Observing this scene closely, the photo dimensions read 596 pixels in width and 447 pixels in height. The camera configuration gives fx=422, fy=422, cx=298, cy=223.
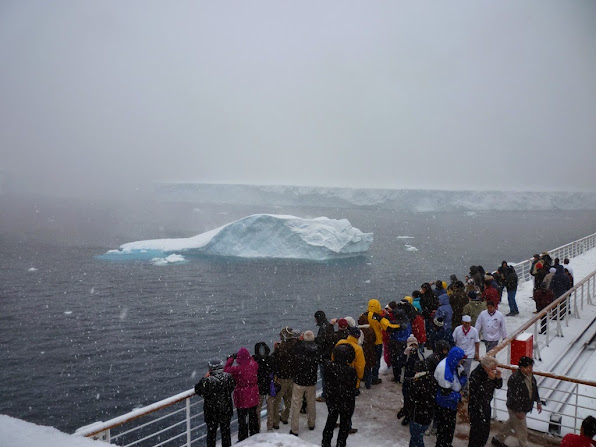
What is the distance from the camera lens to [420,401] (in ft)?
14.9

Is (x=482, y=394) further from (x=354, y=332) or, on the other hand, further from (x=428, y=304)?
(x=428, y=304)

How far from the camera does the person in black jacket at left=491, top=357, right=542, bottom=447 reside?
455 centimetres

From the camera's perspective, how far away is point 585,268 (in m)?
15.4

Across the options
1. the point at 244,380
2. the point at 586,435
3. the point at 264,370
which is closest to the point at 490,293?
the point at 586,435

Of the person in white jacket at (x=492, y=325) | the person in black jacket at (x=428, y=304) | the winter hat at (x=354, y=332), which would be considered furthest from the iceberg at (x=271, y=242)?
the winter hat at (x=354, y=332)

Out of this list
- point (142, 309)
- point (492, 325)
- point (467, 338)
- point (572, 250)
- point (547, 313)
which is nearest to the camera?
point (467, 338)

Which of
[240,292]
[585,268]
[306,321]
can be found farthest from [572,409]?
[240,292]

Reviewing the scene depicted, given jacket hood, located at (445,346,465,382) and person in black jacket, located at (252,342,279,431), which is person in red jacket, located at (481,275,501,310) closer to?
jacket hood, located at (445,346,465,382)

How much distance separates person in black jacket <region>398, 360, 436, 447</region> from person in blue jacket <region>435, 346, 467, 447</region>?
96mm

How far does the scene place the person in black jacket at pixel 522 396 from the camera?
4555mm

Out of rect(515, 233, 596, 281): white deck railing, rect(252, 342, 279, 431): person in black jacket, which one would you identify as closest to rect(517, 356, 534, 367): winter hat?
rect(252, 342, 279, 431): person in black jacket

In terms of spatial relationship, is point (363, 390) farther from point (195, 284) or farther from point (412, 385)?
point (195, 284)

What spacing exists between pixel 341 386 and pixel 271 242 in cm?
3566

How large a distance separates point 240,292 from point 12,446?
24709 millimetres
